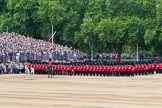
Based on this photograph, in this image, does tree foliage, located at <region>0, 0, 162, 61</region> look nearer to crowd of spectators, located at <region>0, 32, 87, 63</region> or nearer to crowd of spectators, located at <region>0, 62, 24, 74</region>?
crowd of spectators, located at <region>0, 32, 87, 63</region>

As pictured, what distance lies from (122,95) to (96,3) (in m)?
64.4

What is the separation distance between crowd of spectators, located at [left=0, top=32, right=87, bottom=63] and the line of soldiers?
246 inches

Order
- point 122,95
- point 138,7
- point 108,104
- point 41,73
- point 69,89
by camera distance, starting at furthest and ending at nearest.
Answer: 1. point 138,7
2. point 41,73
3. point 69,89
4. point 122,95
5. point 108,104

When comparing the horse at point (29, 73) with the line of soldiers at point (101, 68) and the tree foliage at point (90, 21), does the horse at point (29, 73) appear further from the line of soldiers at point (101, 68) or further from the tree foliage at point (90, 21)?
the tree foliage at point (90, 21)

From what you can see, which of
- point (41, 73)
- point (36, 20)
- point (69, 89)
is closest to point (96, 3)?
point (36, 20)

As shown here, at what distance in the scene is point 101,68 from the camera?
55719 mm

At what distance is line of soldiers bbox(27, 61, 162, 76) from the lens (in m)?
55.1

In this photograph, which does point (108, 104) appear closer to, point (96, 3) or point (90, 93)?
point (90, 93)

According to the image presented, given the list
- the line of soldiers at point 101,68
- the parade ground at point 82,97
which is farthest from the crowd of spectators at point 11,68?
the parade ground at point 82,97

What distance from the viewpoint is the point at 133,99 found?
3142cm

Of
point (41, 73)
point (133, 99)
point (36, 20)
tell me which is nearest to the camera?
point (133, 99)

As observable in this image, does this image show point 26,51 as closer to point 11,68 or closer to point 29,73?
point 11,68

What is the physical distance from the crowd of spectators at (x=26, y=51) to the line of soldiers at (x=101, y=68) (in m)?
6.25

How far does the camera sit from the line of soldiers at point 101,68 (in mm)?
55125
